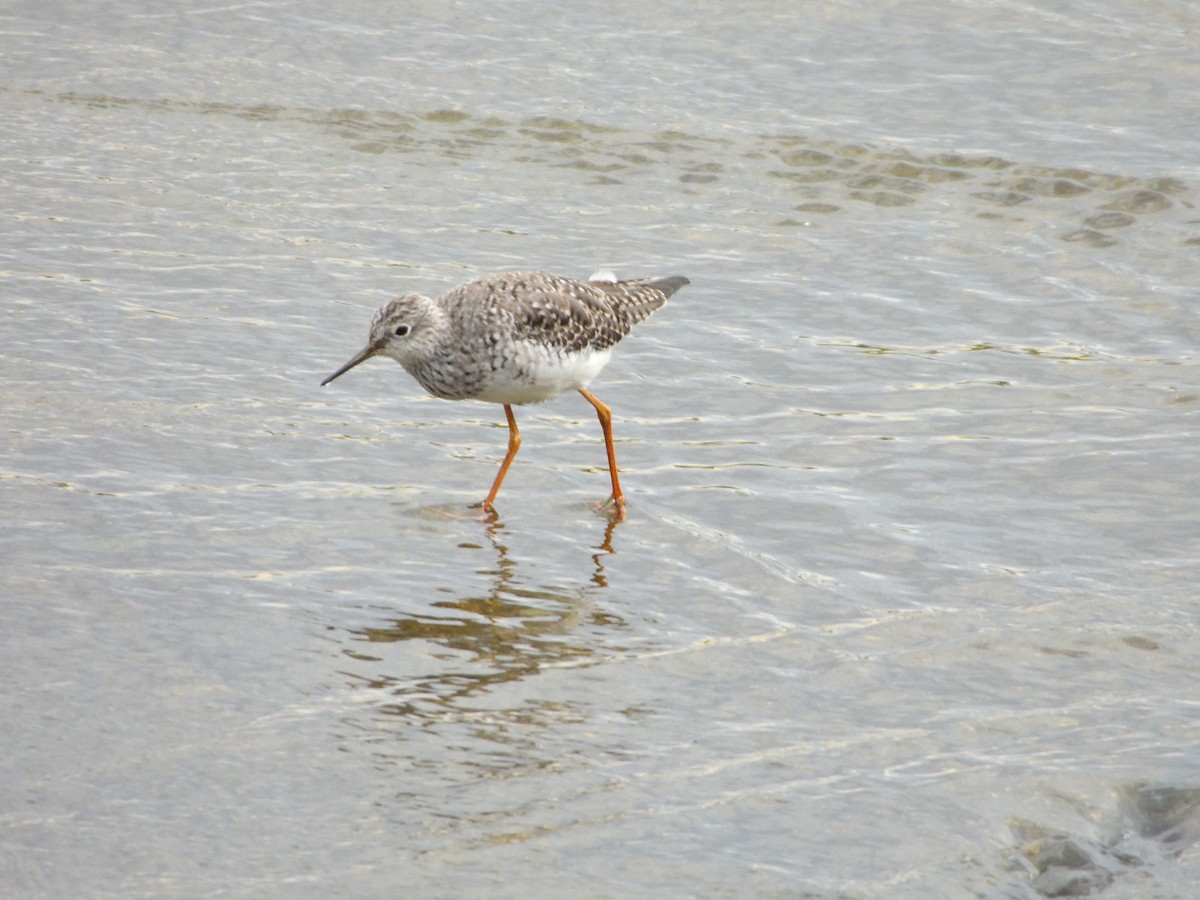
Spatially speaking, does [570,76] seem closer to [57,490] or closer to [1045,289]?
[1045,289]

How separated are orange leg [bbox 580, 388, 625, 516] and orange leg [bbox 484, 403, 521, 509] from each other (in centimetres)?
46

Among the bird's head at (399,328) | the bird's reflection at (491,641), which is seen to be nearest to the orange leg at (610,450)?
the bird's reflection at (491,641)

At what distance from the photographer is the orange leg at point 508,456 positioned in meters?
7.98

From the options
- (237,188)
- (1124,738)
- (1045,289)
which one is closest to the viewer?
(1124,738)

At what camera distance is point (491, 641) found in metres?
6.50

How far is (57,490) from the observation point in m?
7.39

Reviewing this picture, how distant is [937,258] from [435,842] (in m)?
7.95

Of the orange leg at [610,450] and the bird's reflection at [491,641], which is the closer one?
the bird's reflection at [491,641]

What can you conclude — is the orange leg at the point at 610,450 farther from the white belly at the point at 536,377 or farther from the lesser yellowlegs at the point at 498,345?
the white belly at the point at 536,377

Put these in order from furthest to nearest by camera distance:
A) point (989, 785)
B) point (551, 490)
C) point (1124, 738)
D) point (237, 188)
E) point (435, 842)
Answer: point (237, 188), point (551, 490), point (1124, 738), point (989, 785), point (435, 842)

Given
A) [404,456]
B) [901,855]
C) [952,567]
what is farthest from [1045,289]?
[901,855]

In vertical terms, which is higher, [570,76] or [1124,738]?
[570,76]

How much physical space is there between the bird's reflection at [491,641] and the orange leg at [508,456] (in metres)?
0.56

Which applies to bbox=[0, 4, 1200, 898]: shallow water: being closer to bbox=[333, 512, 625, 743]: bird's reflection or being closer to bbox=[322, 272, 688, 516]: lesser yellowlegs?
bbox=[333, 512, 625, 743]: bird's reflection
